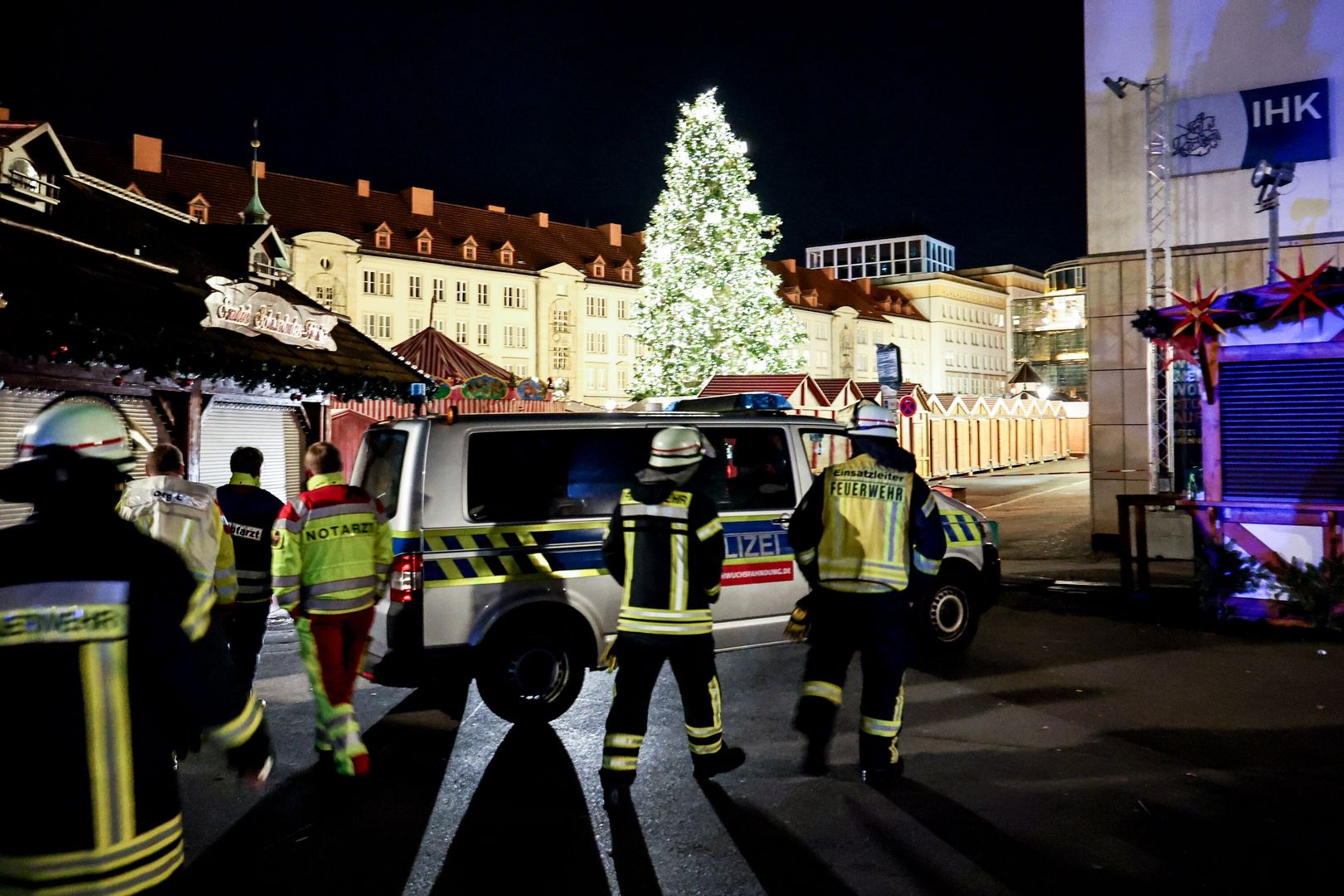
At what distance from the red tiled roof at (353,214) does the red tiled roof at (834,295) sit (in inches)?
574

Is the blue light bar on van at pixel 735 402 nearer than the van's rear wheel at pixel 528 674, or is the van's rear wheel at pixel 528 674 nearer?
the van's rear wheel at pixel 528 674

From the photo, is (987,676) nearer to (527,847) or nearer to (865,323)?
(527,847)

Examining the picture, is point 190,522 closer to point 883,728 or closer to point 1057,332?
point 883,728

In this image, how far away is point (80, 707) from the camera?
2.17 meters

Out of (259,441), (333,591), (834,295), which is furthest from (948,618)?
(834,295)

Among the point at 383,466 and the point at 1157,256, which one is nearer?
the point at 383,466

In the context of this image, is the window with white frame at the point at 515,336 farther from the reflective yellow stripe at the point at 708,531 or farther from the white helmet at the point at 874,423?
the reflective yellow stripe at the point at 708,531

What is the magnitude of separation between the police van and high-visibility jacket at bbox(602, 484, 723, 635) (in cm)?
149

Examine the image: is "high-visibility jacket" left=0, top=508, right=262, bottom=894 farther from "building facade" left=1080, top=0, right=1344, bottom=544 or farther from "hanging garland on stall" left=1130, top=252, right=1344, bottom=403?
"building facade" left=1080, top=0, right=1344, bottom=544

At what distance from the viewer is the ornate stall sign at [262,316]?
40.8 feet

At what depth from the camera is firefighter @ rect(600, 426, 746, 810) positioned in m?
4.77

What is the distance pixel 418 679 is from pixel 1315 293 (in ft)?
26.6

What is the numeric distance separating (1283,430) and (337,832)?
28.4ft

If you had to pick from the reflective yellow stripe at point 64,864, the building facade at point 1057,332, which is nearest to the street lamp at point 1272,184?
the reflective yellow stripe at point 64,864
